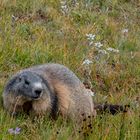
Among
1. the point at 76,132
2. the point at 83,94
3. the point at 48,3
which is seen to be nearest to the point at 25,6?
the point at 48,3

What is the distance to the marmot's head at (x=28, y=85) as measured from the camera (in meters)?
5.29

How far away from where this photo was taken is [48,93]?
5527 mm

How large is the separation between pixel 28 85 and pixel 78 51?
2.55m

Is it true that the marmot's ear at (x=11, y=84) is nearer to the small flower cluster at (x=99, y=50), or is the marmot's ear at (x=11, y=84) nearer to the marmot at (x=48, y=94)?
the marmot at (x=48, y=94)

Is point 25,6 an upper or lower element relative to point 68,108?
upper

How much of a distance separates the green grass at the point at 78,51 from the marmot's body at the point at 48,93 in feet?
0.45

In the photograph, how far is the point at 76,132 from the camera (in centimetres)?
474

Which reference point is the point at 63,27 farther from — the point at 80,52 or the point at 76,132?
the point at 76,132

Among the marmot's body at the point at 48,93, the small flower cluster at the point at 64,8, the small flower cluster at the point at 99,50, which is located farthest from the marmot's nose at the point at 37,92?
the small flower cluster at the point at 64,8

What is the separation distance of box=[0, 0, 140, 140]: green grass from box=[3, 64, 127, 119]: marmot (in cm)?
13

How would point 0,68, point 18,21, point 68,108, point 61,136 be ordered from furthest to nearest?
point 18,21 < point 0,68 < point 68,108 < point 61,136

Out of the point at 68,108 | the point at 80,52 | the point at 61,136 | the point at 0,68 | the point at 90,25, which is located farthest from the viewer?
the point at 90,25

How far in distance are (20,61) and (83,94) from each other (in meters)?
1.43

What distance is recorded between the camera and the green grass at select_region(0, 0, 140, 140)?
492cm
